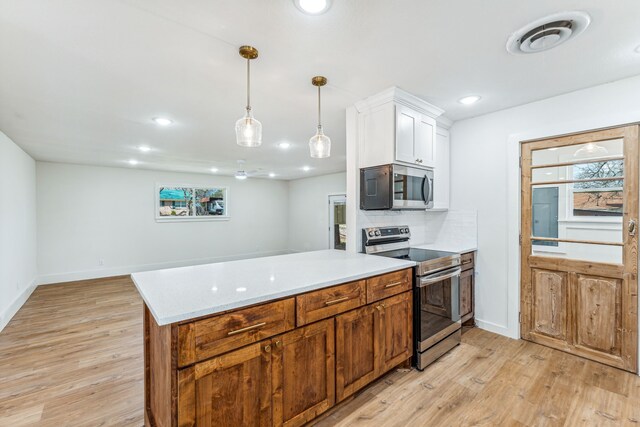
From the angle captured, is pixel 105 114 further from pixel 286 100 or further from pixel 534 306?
pixel 534 306

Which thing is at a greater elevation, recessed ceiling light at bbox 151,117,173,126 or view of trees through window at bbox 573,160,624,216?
recessed ceiling light at bbox 151,117,173,126

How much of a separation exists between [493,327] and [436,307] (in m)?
1.00

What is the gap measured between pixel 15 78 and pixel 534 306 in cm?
486

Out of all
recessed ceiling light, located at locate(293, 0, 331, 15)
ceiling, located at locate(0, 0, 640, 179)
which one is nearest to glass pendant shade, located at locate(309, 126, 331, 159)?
ceiling, located at locate(0, 0, 640, 179)

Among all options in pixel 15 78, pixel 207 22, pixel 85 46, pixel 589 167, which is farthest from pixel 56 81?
pixel 589 167

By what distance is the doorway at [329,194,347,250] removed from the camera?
7.29 meters

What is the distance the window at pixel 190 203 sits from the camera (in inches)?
259

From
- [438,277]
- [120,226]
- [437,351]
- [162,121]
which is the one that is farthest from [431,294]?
[120,226]

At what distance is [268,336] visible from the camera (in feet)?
4.82

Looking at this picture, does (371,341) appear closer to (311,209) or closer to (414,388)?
(414,388)

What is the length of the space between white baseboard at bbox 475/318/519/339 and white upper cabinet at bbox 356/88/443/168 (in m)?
1.86

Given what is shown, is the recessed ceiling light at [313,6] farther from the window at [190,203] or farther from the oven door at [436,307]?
the window at [190,203]

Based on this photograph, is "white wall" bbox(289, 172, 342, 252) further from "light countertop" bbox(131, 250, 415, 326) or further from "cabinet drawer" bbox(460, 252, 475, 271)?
"light countertop" bbox(131, 250, 415, 326)

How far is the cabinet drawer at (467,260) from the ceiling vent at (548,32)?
193cm
